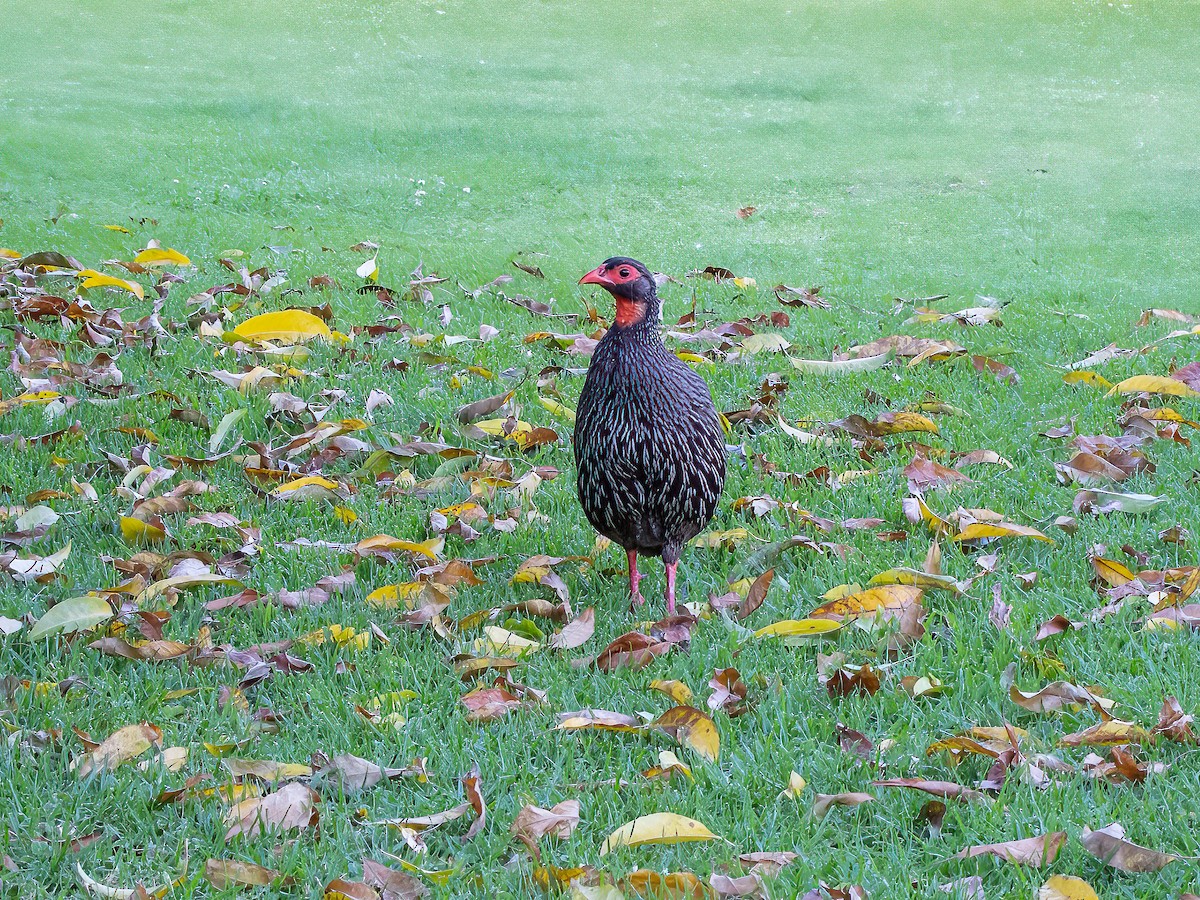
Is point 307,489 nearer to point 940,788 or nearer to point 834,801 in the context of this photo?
point 834,801

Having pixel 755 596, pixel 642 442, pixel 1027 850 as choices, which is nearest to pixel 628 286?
pixel 642 442

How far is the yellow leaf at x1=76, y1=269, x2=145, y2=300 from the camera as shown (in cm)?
629

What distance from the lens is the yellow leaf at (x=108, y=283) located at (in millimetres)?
6285

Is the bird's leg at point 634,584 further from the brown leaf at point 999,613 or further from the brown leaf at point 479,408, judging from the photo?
the brown leaf at point 479,408

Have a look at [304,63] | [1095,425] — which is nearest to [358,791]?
[1095,425]

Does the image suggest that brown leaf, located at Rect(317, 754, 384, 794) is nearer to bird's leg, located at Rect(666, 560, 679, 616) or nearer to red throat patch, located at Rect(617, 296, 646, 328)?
bird's leg, located at Rect(666, 560, 679, 616)

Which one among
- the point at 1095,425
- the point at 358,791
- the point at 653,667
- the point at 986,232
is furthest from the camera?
the point at 986,232

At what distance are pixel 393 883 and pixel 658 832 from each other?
0.51m

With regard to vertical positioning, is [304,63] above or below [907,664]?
above

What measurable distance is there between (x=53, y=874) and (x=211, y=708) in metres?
0.61

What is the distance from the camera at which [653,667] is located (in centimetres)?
312

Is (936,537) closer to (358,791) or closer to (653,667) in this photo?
(653,667)

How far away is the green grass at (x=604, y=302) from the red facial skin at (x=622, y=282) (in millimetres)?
784

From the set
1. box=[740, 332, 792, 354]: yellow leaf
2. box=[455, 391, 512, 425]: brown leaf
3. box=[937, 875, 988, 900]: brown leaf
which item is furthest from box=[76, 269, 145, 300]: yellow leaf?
box=[937, 875, 988, 900]: brown leaf
